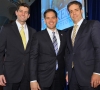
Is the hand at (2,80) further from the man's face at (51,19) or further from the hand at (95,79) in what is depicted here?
the hand at (95,79)

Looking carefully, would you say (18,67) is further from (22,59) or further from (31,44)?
(31,44)

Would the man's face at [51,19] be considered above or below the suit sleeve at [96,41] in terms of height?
above

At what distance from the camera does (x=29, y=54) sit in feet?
7.85

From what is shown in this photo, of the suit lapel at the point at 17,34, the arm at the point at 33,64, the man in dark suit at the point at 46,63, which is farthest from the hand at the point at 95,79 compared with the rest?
the suit lapel at the point at 17,34

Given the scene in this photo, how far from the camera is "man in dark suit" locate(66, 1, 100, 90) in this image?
1.92 metres

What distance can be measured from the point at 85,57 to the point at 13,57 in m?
0.94

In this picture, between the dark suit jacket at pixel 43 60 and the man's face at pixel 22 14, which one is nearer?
the dark suit jacket at pixel 43 60

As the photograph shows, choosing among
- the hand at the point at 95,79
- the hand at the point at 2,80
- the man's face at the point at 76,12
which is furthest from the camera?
the hand at the point at 2,80

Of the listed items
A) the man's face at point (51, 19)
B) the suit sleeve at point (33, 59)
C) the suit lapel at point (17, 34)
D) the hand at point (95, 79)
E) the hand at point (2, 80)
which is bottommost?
the hand at point (2, 80)

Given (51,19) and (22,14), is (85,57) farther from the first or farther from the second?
(22,14)

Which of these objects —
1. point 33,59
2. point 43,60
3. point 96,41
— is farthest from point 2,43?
point 96,41

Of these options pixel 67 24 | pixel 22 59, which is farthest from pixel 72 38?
pixel 67 24

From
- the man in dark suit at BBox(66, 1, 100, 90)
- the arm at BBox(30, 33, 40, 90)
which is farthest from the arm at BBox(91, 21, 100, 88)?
the arm at BBox(30, 33, 40, 90)

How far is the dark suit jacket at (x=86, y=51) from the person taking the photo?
1958 millimetres
